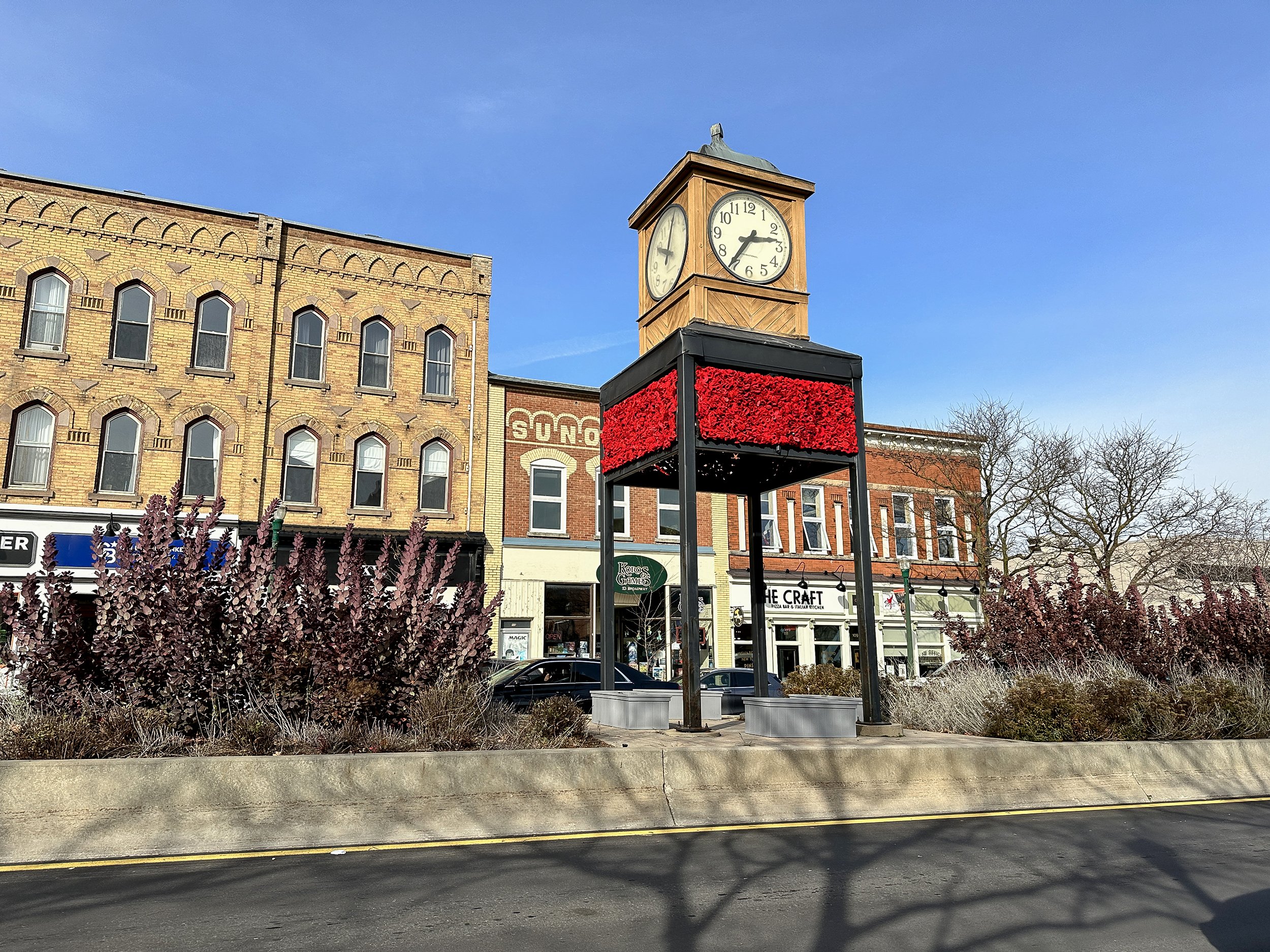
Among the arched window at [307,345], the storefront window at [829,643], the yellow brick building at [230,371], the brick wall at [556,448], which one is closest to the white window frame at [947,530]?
the storefront window at [829,643]

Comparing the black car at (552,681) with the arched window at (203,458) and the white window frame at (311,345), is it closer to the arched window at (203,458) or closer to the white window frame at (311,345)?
the arched window at (203,458)

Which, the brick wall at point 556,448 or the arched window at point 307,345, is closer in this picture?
the arched window at point 307,345

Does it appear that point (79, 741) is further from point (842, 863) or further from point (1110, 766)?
point (1110, 766)

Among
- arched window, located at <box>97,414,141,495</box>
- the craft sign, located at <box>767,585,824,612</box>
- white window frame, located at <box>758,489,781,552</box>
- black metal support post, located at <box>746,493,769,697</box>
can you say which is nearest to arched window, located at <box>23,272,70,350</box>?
arched window, located at <box>97,414,141,495</box>

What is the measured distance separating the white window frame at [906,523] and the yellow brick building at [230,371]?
16.2m

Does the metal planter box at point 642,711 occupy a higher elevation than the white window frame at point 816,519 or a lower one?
lower

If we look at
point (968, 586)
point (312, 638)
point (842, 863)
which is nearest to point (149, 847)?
point (312, 638)

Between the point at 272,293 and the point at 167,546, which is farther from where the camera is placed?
the point at 272,293

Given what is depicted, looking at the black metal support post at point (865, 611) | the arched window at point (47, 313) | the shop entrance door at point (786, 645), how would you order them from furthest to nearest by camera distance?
the shop entrance door at point (786, 645) → the arched window at point (47, 313) → the black metal support post at point (865, 611)

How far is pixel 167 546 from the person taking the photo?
9.02 metres

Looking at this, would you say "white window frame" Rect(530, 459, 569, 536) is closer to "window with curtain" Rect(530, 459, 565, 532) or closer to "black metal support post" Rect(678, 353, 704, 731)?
"window with curtain" Rect(530, 459, 565, 532)

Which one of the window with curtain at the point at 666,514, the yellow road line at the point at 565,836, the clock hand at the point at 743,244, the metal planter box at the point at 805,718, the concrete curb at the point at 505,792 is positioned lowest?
the yellow road line at the point at 565,836

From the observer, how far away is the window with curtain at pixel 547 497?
88.0ft

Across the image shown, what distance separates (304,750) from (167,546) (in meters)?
2.89
